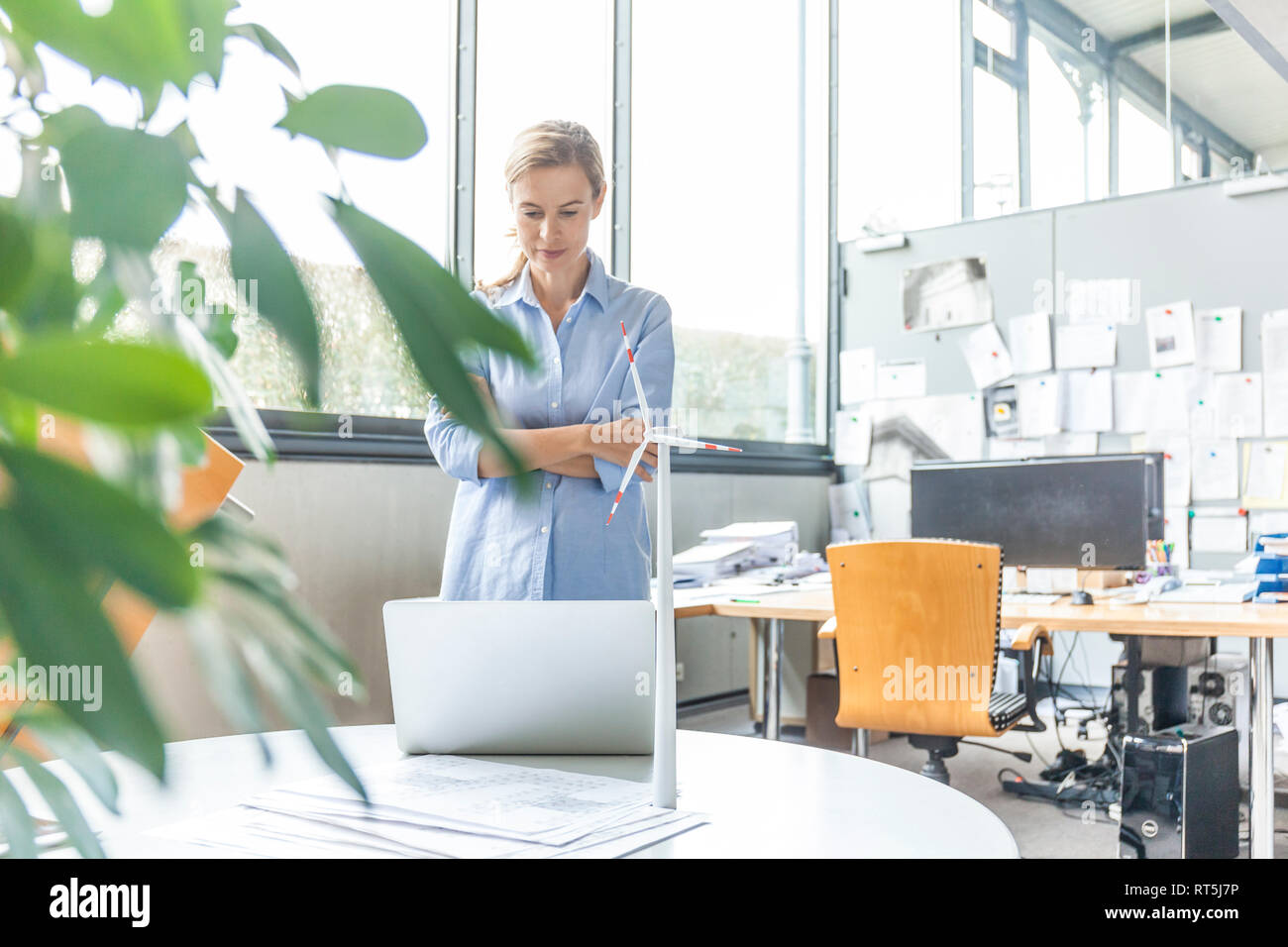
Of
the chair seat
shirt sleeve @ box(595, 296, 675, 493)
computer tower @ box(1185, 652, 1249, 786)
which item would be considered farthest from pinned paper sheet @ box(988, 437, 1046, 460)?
shirt sleeve @ box(595, 296, 675, 493)

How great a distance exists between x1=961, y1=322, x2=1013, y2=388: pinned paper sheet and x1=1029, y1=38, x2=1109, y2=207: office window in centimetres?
81

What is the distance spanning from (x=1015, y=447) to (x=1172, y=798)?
8.64ft

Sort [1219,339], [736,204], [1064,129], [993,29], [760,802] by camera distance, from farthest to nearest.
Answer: [993,29], [1064,129], [736,204], [1219,339], [760,802]

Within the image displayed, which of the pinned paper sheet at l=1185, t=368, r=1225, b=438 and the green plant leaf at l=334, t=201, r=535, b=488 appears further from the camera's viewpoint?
the pinned paper sheet at l=1185, t=368, r=1225, b=438

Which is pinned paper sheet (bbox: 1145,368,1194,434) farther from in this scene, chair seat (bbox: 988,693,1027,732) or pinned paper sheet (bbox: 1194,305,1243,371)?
chair seat (bbox: 988,693,1027,732)

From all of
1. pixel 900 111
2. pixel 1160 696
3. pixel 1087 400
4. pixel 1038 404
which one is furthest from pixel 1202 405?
pixel 900 111

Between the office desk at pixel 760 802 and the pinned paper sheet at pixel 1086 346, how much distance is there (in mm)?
3823

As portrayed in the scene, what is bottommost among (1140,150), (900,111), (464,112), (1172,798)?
(1172,798)

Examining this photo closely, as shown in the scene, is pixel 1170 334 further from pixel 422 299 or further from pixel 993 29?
pixel 422 299

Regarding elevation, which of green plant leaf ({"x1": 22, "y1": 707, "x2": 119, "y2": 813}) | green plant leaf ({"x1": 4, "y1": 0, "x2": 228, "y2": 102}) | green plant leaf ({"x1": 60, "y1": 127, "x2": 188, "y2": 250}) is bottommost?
green plant leaf ({"x1": 22, "y1": 707, "x2": 119, "y2": 813})

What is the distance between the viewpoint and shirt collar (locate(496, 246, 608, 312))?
1.85 m

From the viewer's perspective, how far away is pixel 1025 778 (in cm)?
363

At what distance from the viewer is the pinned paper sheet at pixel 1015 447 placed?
4688mm
